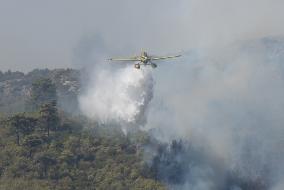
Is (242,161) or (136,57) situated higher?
(136,57)

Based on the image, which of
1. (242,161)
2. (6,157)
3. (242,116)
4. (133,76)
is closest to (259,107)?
(242,116)

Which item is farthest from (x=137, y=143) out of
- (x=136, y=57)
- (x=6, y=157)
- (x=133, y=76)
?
(x=136, y=57)

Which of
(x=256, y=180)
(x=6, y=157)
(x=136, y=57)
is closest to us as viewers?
(x=136, y=57)

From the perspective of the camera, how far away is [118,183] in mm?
181000

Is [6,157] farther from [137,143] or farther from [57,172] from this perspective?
[137,143]

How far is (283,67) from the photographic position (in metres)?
185

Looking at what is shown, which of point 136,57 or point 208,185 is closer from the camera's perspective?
point 136,57

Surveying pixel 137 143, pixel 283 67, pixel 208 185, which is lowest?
pixel 208 185

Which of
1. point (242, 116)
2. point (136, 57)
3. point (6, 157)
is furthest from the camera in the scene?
point (6, 157)

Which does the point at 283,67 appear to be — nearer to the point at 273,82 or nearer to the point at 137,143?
the point at 273,82

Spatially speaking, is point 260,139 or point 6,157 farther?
point 6,157

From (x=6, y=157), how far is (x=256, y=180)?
6692 centimetres

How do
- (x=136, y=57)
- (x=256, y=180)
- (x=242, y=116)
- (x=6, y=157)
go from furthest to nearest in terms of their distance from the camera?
(x=6, y=157), (x=242, y=116), (x=256, y=180), (x=136, y=57)

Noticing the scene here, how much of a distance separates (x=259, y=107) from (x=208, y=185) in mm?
26146
